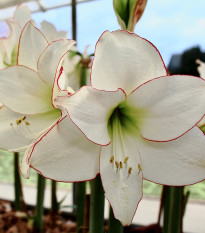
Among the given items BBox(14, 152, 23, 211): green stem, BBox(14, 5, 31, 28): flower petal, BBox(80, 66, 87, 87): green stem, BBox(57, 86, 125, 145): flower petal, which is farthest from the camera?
BBox(14, 152, 23, 211): green stem

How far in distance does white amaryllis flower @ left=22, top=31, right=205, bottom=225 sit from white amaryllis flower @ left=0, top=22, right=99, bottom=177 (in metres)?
0.03

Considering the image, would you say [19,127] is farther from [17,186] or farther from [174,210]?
[17,186]

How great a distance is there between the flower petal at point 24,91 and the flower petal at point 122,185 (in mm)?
116

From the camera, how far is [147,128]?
0.37 m

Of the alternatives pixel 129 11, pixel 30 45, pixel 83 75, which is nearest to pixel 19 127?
pixel 30 45

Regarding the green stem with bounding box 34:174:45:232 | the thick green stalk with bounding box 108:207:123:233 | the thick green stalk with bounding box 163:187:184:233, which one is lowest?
the green stem with bounding box 34:174:45:232

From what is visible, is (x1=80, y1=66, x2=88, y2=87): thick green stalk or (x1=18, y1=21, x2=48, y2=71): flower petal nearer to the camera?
(x1=18, y1=21, x2=48, y2=71): flower petal

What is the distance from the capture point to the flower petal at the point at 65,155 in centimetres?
33

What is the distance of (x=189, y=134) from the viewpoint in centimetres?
34

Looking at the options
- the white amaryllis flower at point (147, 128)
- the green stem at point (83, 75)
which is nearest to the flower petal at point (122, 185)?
the white amaryllis flower at point (147, 128)

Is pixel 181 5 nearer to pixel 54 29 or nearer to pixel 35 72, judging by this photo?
pixel 54 29

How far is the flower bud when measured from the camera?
391mm

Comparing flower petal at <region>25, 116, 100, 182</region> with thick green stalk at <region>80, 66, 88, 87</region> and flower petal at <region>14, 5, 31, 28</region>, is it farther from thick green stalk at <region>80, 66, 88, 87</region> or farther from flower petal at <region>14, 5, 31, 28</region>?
thick green stalk at <region>80, 66, 88, 87</region>

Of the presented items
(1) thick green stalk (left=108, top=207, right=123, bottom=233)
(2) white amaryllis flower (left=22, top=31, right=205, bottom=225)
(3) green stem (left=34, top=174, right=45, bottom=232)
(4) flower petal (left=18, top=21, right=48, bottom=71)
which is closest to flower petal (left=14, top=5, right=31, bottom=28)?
(4) flower petal (left=18, top=21, right=48, bottom=71)
